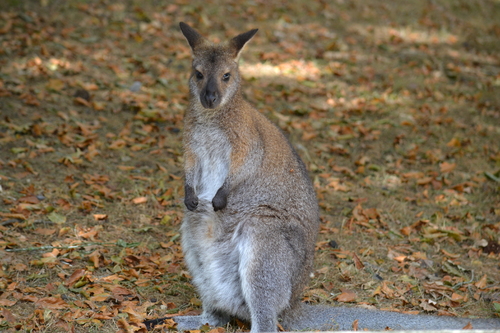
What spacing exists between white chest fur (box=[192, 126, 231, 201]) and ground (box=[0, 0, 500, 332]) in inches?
35.4

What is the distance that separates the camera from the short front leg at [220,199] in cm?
407

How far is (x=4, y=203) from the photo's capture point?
515 cm

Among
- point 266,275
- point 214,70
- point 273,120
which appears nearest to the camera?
point 266,275

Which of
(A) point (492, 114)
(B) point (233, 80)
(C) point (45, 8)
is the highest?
(B) point (233, 80)

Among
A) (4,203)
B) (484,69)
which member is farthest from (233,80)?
(484,69)

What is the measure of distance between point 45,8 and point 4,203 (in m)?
4.95

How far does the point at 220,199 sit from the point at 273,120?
3.74m

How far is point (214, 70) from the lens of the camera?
4.20 metres

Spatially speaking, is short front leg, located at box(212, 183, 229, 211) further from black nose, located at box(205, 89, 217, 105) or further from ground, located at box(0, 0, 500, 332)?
ground, located at box(0, 0, 500, 332)

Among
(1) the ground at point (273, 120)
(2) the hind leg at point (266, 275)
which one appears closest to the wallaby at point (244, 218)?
(2) the hind leg at point (266, 275)

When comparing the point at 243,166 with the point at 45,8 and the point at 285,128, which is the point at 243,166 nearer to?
the point at 285,128

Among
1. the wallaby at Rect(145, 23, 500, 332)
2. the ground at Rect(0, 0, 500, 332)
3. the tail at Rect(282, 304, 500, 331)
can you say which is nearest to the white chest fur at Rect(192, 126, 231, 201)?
the wallaby at Rect(145, 23, 500, 332)

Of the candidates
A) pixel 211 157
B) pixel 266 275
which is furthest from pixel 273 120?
pixel 266 275

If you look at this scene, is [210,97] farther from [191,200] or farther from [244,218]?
[244,218]
